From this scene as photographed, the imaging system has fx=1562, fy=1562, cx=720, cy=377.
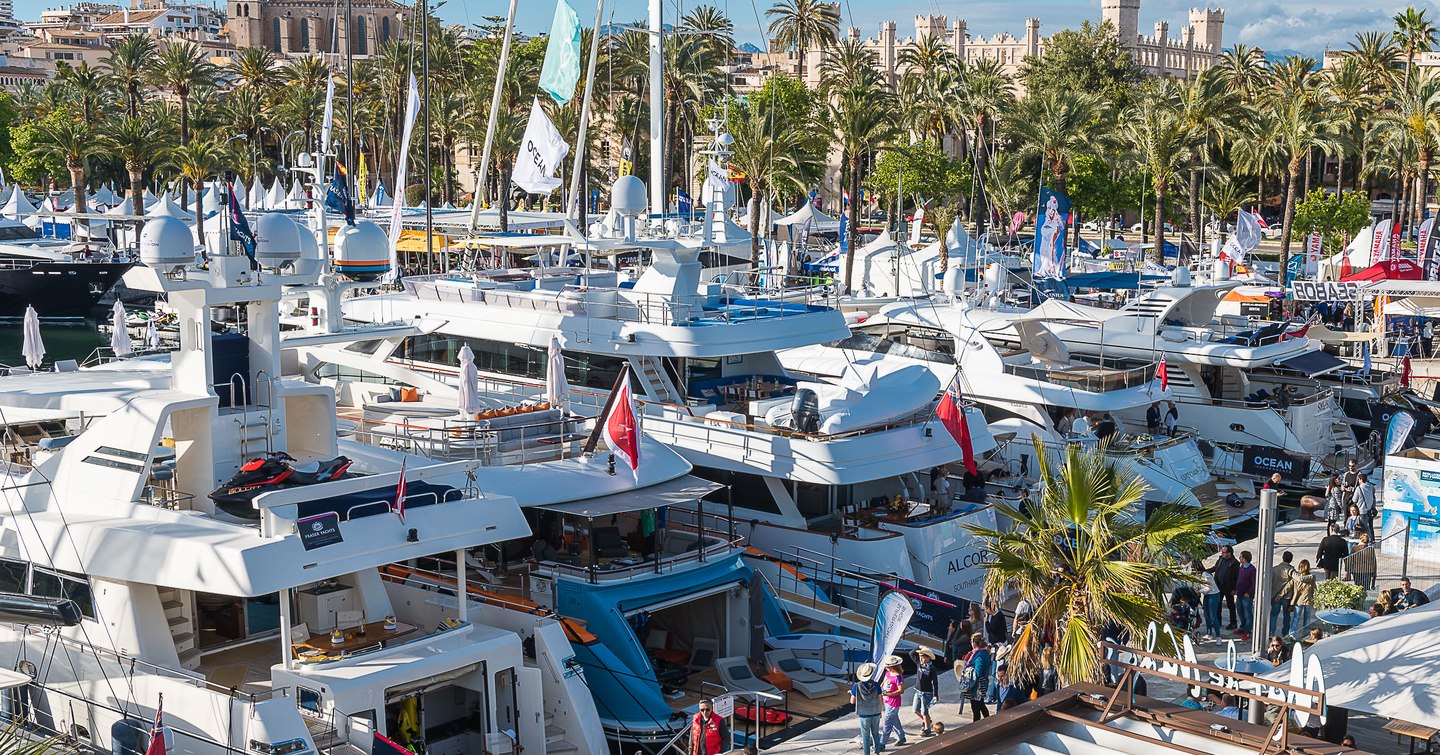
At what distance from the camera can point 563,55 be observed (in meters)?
30.0

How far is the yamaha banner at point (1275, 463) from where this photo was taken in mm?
30094

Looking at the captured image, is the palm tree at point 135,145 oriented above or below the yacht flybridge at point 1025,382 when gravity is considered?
above

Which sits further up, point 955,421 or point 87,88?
point 87,88

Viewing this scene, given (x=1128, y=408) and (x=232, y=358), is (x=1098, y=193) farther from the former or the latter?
(x=232, y=358)

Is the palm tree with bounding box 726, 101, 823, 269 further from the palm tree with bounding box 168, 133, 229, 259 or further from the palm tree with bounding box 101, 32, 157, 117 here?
the palm tree with bounding box 101, 32, 157, 117

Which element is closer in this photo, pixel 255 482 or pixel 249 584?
pixel 249 584

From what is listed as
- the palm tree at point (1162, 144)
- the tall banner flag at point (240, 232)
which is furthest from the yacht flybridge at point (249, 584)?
the palm tree at point (1162, 144)

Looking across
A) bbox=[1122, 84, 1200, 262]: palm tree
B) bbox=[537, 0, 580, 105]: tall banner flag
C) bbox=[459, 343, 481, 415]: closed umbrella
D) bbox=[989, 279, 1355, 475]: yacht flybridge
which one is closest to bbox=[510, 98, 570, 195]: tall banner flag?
bbox=[537, 0, 580, 105]: tall banner flag

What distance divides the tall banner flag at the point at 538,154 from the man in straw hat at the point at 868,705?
52.5 ft

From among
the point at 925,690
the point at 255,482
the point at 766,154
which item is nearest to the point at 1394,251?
the point at 766,154

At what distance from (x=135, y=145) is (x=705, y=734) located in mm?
54253

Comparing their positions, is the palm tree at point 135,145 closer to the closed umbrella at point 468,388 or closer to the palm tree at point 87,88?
the palm tree at point 87,88

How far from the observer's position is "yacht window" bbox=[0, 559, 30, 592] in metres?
15.5

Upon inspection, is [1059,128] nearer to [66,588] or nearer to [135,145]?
[135,145]
